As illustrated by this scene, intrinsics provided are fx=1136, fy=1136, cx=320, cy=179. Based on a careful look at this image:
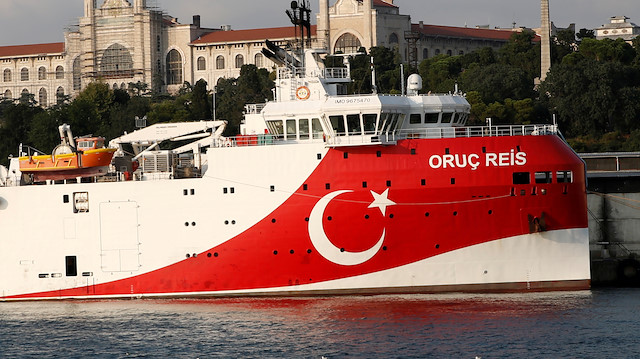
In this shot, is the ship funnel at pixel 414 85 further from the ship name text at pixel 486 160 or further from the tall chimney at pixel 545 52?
the tall chimney at pixel 545 52

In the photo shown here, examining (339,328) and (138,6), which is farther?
(138,6)

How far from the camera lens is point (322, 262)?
32594 millimetres

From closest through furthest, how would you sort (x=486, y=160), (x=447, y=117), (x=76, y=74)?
1. (x=486, y=160)
2. (x=447, y=117)
3. (x=76, y=74)

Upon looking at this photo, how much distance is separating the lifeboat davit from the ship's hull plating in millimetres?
1165

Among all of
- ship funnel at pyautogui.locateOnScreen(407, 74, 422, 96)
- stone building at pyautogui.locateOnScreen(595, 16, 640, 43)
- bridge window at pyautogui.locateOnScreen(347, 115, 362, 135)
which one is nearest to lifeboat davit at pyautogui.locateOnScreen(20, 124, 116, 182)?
bridge window at pyautogui.locateOnScreen(347, 115, 362, 135)

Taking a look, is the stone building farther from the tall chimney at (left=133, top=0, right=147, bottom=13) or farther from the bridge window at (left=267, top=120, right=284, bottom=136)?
the bridge window at (left=267, top=120, right=284, bottom=136)

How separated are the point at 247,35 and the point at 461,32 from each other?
2617 cm

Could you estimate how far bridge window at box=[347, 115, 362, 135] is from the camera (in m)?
32.6

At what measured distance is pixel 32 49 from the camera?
149750mm

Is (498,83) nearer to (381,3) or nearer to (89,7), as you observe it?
(381,3)

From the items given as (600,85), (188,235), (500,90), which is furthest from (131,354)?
(500,90)

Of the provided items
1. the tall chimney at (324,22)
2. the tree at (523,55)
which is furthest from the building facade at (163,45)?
the tree at (523,55)

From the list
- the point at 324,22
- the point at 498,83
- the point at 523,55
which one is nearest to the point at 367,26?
the point at 324,22

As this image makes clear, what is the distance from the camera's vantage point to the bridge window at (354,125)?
107ft
